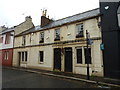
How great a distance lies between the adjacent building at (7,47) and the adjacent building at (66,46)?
10.5 ft

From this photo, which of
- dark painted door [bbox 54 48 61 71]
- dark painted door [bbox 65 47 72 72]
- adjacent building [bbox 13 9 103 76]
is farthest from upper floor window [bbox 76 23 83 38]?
dark painted door [bbox 54 48 61 71]

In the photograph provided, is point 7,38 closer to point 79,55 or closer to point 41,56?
point 41,56

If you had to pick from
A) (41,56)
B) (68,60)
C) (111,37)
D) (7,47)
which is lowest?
(68,60)

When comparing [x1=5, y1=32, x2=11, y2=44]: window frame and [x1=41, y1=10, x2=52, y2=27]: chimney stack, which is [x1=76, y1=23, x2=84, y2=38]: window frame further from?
[x1=5, y1=32, x2=11, y2=44]: window frame

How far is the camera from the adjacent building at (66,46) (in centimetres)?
1104

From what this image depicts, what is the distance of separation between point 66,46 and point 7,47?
14403 mm

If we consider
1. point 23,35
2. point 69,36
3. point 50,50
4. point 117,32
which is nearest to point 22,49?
point 23,35

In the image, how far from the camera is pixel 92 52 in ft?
36.6

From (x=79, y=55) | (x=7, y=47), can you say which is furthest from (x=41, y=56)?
(x=7, y=47)

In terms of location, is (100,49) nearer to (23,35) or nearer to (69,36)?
(69,36)

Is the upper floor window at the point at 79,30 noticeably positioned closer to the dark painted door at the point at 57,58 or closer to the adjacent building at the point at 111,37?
the adjacent building at the point at 111,37

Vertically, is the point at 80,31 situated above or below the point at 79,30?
below

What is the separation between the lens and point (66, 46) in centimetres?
1335

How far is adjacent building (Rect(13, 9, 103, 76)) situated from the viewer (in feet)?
36.2
